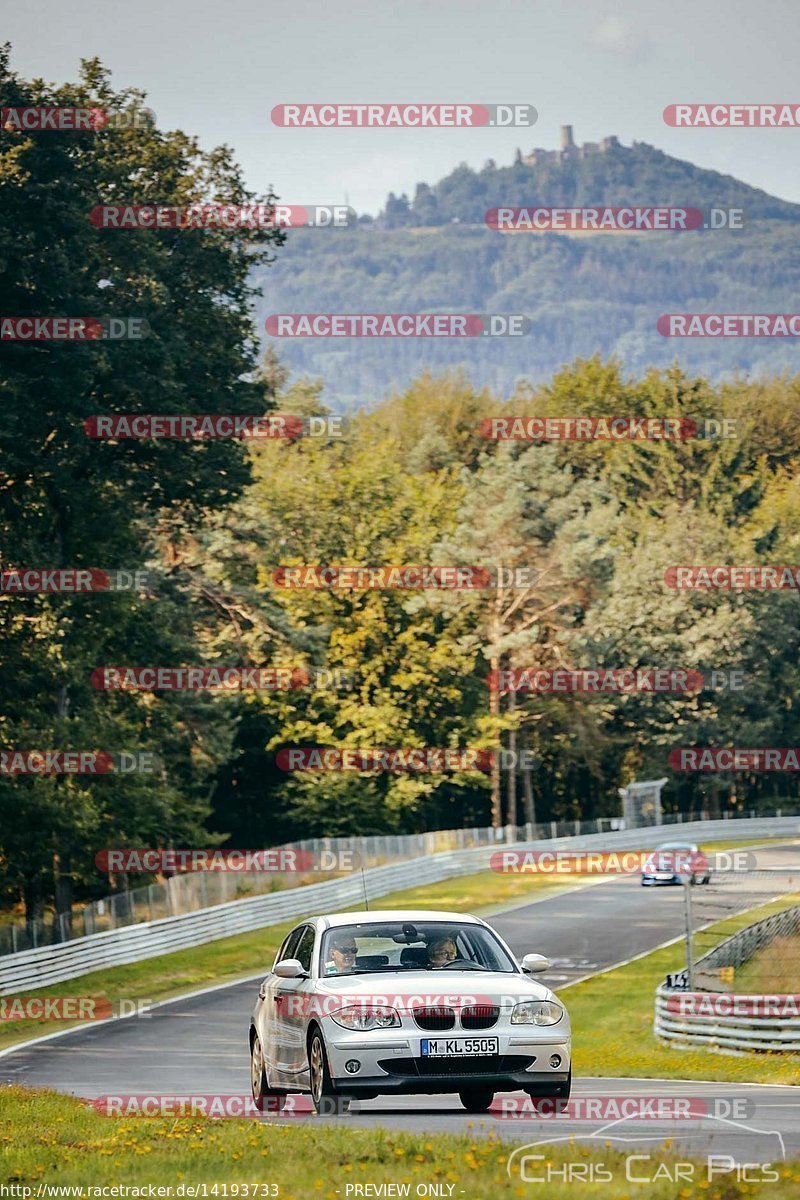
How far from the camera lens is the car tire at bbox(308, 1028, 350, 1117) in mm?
13242

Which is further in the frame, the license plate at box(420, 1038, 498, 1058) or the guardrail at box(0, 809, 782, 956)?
the guardrail at box(0, 809, 782, 956)

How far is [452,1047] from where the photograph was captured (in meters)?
12.9

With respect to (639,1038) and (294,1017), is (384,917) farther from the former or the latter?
(639,1038)

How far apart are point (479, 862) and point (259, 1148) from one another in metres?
53.9

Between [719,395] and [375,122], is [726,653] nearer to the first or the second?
[719,395]

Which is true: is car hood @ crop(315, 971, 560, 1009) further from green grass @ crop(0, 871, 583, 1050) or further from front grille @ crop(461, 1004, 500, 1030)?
green grass @ crop(0, 871, 583, 1050)

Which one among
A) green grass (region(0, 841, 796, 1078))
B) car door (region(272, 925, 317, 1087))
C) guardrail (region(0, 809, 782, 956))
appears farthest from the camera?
guardrail (region(0, 809, 782, 956))

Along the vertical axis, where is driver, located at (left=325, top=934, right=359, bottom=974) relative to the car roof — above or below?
below

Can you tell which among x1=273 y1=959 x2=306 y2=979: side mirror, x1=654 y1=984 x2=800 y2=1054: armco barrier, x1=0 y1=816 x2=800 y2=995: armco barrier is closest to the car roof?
x1=273 y1=959 x2=306 y2=979: side mirror

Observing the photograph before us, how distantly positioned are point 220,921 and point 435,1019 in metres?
34.9

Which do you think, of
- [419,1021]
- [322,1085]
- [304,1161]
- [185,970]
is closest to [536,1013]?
[419,1021]

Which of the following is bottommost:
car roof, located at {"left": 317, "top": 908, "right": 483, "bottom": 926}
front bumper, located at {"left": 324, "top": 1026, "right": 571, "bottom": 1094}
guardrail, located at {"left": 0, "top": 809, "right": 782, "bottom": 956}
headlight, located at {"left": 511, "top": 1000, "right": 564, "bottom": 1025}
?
guardrail, located at {"left": 0, "top": 809, "right": 782, "bottom": 956}

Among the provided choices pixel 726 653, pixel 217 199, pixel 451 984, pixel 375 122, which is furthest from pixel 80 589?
pixel 726 653

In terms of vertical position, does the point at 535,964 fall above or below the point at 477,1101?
above
